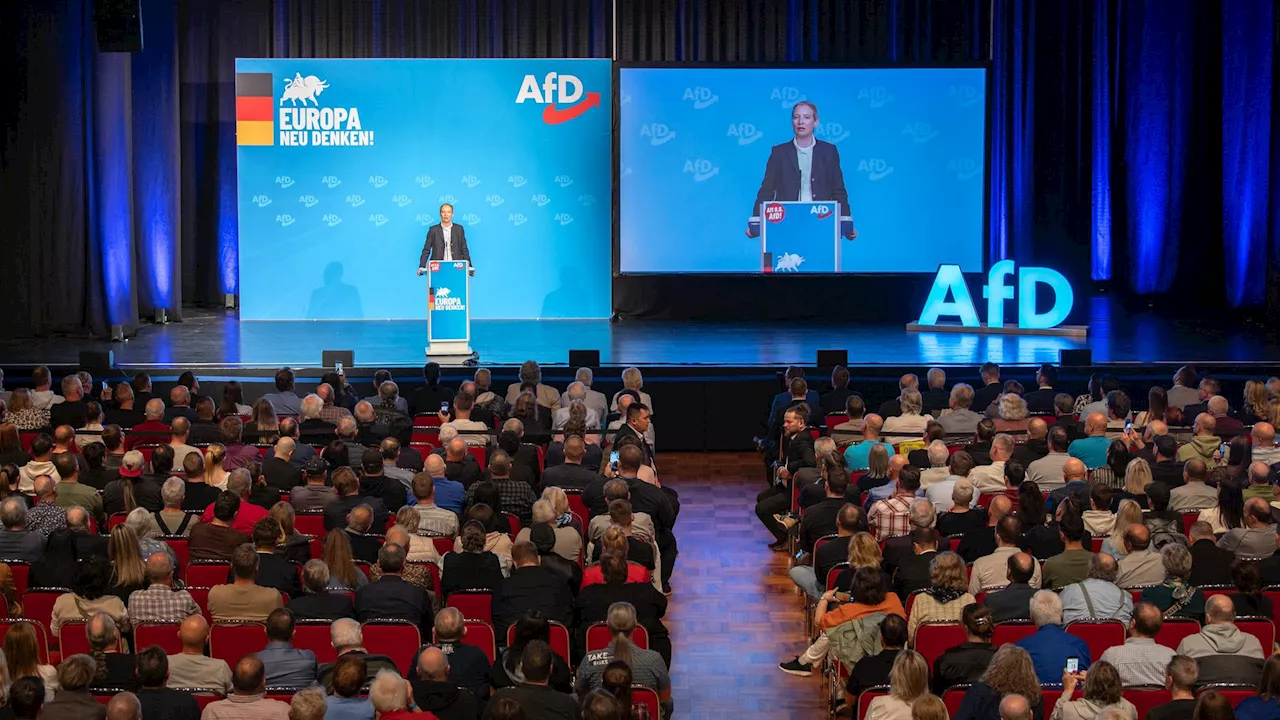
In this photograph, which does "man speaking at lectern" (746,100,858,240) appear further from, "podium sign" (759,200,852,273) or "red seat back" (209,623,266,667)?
"red seat back" (209,623,266,667)

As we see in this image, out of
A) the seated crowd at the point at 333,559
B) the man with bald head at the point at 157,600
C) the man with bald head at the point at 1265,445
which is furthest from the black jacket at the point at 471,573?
the man with bald head at the point at 1265,445

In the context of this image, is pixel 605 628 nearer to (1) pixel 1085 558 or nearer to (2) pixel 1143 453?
(1) pixel 1085 558

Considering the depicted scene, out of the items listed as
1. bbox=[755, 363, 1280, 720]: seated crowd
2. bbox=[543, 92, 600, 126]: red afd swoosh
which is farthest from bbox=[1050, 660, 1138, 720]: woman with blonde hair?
bbox=[543, 92, 600, 126]: red afd swoosh

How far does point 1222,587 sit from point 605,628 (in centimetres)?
290

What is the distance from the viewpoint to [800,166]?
17.8 metres

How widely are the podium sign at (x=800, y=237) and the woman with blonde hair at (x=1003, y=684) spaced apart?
12527mm

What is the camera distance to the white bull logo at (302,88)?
60.0 ft

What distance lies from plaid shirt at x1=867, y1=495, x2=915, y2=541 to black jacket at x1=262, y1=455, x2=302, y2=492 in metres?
3.46

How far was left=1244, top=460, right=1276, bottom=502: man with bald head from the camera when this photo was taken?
26.9ft

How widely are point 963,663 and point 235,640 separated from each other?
3.08 metres

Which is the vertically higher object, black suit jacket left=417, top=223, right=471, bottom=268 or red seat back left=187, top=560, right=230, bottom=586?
black suit jacket left=417, top=223, right=471, bottom=268

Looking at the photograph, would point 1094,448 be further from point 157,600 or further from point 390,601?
point 157,600

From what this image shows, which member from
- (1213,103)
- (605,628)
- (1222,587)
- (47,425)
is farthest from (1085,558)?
(1213,103)

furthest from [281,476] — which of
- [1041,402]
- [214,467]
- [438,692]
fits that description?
[1041,402]
